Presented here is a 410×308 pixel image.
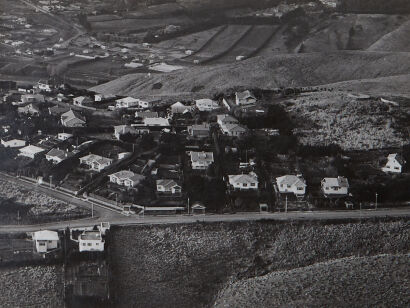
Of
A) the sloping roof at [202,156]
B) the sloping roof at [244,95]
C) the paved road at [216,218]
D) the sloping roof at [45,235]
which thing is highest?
the sloping roof at [244,95]

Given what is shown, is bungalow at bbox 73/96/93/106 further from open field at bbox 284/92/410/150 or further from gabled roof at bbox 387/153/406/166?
gabled roof at bbox 387/153/406/166

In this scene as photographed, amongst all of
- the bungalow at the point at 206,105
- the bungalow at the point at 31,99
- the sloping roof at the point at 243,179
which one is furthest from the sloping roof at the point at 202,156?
the bungalow at the point at 31,99

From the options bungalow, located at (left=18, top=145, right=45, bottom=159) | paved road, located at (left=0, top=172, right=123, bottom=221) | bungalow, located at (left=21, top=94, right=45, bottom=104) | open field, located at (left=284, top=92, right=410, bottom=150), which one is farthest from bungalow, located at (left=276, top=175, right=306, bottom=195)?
bungalow, located at (left=21, top=94, right=45, bottom=104)

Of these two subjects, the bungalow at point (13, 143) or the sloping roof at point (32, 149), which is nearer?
the sloping roof at point (32, 149)

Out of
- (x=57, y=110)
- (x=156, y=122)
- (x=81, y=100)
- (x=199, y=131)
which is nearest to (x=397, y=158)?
(x=199, y=131)

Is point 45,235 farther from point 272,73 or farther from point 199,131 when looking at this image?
point 272,73

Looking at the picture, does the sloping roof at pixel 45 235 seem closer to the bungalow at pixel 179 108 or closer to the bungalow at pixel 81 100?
the bungalow at pixel 179 108
